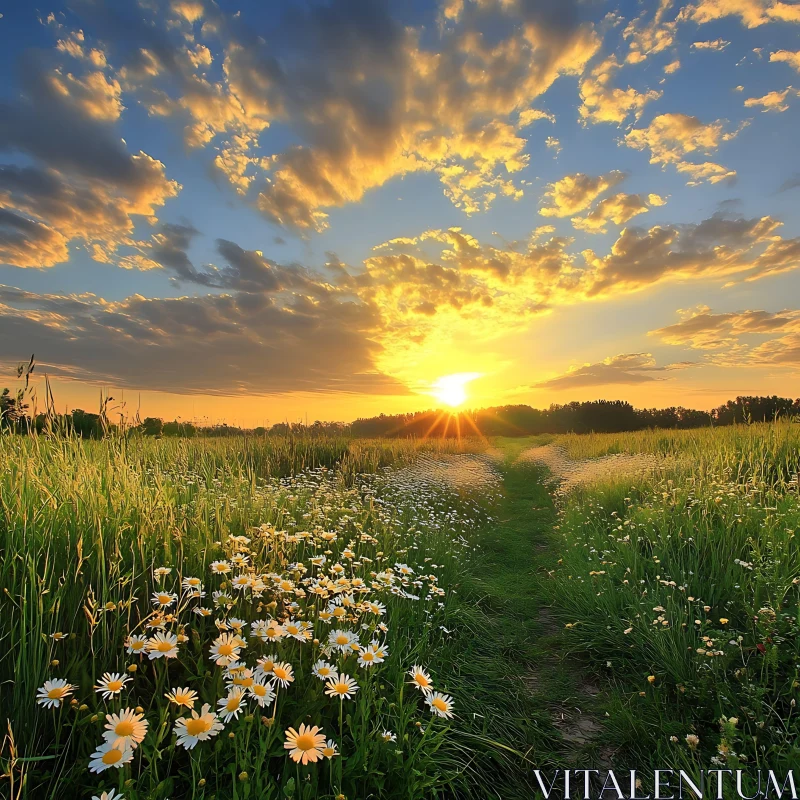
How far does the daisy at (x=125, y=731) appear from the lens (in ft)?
5.67

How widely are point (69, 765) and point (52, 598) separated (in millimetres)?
964

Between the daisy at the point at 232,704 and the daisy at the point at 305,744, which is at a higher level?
the daisy at the point at 232,704

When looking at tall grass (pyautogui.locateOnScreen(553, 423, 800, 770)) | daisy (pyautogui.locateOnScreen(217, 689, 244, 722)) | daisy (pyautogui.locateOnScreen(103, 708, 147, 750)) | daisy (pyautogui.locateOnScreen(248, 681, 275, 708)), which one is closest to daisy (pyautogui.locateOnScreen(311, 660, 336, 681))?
daisy (pyautogui.locateOnScreen(248, 681, 275, 708))

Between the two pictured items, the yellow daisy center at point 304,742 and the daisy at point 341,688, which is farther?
the daisy at point 341,688

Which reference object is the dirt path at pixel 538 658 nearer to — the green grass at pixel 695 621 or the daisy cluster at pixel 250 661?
the green grass at pixel 695 621

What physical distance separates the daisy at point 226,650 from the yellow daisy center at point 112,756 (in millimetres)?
526

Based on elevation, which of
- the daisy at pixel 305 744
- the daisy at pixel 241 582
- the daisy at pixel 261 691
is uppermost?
the daisy at pixel 241 582

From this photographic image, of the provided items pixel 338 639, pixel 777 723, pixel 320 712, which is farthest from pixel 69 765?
pixel 777 723

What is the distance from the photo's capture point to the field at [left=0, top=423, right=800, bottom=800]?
2.18 meters

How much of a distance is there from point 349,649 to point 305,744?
0.63 meters

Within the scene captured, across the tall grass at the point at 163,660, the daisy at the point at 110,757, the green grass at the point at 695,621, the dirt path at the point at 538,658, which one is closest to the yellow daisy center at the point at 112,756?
the daisy at the point at 110,757

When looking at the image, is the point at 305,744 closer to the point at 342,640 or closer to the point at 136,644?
the point at 342,640

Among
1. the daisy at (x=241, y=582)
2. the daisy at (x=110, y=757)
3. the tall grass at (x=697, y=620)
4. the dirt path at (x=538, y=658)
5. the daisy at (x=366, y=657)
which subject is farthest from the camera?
the dirt path at (x=538, y=658)

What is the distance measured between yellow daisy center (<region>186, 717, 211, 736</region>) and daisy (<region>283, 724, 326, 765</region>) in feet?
1.07
